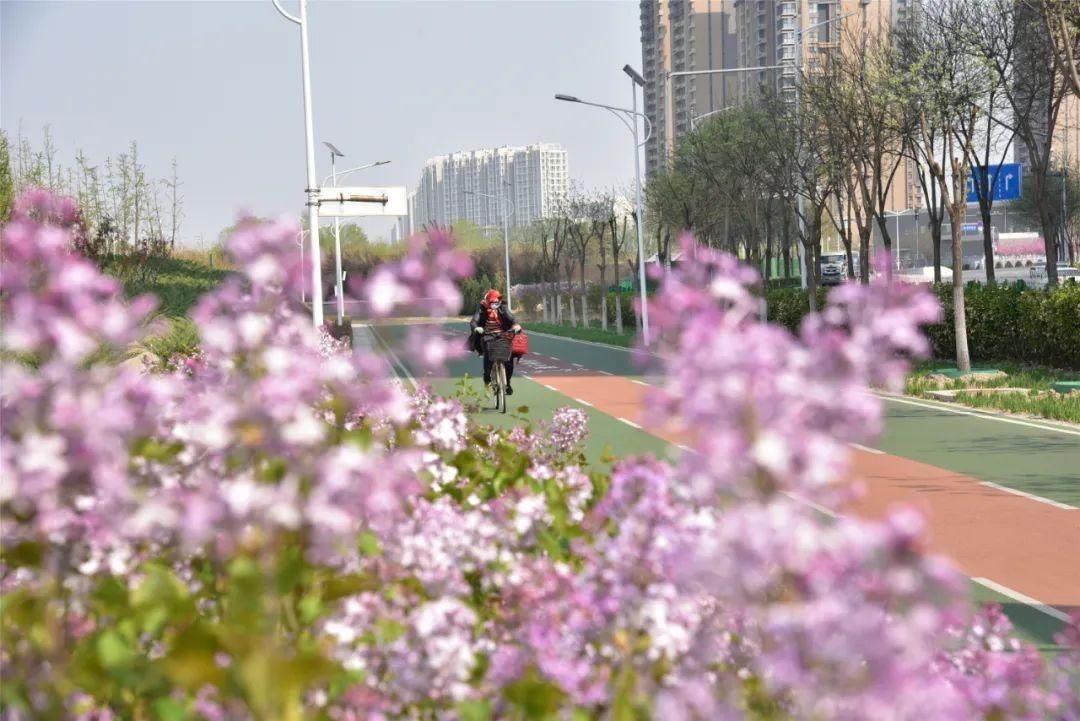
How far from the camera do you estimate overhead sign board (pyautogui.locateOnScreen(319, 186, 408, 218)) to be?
22.4 meters

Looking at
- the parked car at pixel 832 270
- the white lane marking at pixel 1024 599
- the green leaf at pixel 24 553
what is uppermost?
the parked car at pixel 832 270

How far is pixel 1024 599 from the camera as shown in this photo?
8.17 m

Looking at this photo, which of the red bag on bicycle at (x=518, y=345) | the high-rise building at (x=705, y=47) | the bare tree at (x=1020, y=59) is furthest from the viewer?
the high-rise building at (x=705, y=47)

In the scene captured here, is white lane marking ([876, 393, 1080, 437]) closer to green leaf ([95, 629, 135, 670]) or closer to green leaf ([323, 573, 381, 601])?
green leaf ([323, 573, 381, 601])

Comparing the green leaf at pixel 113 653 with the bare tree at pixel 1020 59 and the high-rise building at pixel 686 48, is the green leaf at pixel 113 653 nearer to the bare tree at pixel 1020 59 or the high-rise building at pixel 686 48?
the bare tree at pixel 1020 59

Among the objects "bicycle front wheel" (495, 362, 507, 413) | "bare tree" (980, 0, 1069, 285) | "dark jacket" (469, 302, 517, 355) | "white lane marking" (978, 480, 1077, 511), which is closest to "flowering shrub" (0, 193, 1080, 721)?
"white lane marking" (978, 480, 1077, 511)

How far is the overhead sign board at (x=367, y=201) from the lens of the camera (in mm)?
22422

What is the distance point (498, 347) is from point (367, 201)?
3.64 metres

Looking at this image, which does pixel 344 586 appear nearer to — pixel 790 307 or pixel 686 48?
pixel 790 307

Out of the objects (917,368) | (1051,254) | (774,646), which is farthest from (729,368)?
(1051,254)

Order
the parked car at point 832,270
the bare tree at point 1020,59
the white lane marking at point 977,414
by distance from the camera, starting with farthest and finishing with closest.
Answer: the parked car at point 832,270 → the bare tree at point 1020,59 → the white lane marking at point 977,414

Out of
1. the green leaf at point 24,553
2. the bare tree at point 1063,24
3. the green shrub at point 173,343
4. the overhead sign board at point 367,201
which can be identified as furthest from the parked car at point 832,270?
the green leaf at point 24,553

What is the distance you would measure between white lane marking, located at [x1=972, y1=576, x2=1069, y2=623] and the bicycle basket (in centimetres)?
1240

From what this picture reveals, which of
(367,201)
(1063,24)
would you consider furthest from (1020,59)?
(367,201)
